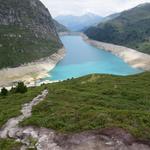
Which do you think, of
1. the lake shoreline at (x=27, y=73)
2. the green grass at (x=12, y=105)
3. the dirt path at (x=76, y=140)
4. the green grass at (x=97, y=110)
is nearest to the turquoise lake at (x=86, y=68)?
the lake shoreline at (x=27, y=73)

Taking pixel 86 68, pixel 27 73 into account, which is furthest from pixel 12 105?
pixel 86 68

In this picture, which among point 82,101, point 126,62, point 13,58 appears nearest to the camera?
point 82,101

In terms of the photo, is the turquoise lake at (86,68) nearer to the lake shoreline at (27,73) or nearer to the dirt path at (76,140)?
the lake shoreline at (27,73)

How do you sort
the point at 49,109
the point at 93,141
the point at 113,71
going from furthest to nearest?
the point at 113,71 → the point at 49,109 → the point at 93,141

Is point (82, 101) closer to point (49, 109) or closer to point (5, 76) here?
point (49, 109)

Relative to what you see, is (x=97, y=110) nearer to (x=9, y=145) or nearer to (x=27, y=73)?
(x=9, y=145)

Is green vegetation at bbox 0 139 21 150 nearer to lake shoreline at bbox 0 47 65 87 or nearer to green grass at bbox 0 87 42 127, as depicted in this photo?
green grass at bbox 0 87 42 127

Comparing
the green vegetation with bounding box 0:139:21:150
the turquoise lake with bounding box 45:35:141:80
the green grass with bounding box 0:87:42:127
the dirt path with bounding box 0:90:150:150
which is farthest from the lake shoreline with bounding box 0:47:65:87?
the green vegetation with bounding box 0:139:21:150

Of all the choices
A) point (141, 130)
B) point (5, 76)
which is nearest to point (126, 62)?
point (5, 76)
